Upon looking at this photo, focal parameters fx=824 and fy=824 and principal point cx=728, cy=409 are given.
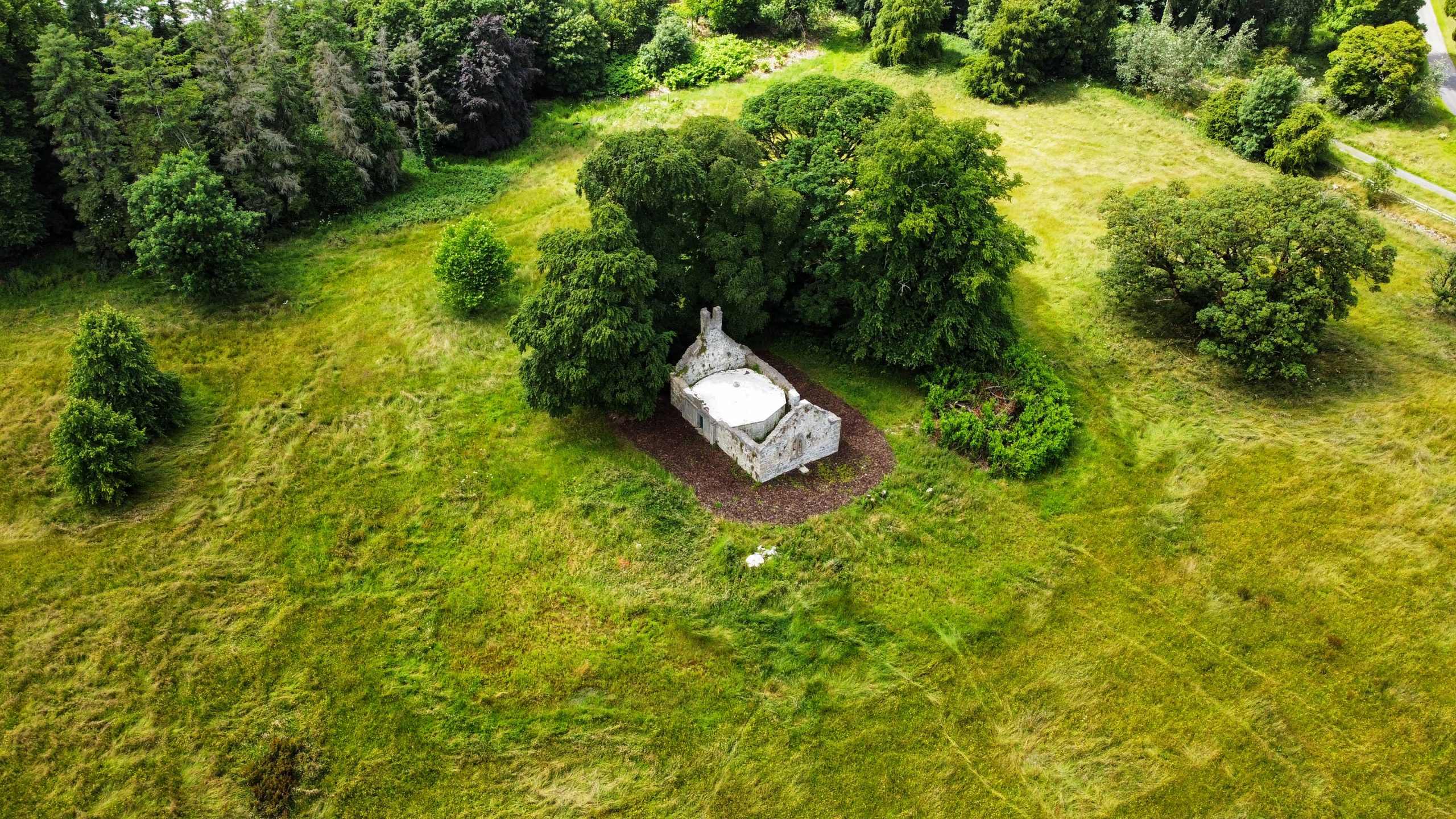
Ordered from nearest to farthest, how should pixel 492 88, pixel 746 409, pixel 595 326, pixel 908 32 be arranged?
pixel 595 326, pixel 746 409, pixel 492 88, pixel 908 32

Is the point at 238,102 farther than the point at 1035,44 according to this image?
No

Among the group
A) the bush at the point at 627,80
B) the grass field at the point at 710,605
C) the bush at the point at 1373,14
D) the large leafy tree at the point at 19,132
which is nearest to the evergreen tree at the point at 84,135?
the large leafy tree at the point at 19,132

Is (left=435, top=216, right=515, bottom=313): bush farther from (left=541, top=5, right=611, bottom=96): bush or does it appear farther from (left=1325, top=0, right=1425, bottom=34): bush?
(left=1325, top=0, right=1425, bottom=34): bush

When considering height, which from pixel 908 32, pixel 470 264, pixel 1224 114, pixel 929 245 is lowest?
pixel 470 264

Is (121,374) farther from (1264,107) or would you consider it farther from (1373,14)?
(1373,14)

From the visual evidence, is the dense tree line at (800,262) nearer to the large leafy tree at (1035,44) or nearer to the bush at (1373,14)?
the large leafy tree at (1035,44)

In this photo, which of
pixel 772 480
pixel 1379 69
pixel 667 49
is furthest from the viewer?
pixel 667 49

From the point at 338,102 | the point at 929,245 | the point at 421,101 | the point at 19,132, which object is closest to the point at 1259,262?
the point at 929,245

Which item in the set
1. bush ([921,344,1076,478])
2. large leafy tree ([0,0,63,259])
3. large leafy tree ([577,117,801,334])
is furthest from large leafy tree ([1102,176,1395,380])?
large leafy tree ([0,0,63,259])
